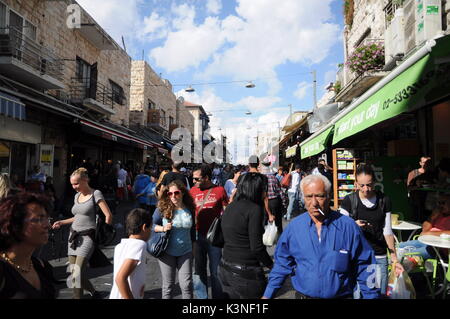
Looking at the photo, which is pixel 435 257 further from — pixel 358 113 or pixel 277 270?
pixel 277 270

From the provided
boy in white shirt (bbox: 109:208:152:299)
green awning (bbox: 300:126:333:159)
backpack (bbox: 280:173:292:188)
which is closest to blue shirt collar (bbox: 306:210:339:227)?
boy in white shirt (bbox: 109:208:152:299)

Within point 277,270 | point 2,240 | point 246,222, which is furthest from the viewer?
point 246,222

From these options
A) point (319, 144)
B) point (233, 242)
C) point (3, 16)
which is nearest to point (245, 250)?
point (233, 242)

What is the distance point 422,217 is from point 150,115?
842 inches

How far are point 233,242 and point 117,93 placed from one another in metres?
18.0

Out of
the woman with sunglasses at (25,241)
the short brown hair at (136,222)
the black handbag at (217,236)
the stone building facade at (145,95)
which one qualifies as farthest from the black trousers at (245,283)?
the stone building facade at (145,95)

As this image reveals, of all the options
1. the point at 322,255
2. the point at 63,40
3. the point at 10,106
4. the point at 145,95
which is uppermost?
the point at 145,95

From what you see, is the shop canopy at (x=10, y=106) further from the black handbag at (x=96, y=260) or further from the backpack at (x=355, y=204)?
the backpack at (x=355, y=204)

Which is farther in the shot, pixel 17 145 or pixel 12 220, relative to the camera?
pixel 17 145

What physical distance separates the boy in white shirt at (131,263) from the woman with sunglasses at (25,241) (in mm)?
569

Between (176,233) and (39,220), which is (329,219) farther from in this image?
(39,220)

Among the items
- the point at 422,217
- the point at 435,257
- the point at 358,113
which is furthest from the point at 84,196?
the point at 422,217

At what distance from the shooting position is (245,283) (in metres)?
2.68

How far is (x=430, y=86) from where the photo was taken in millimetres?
2977
